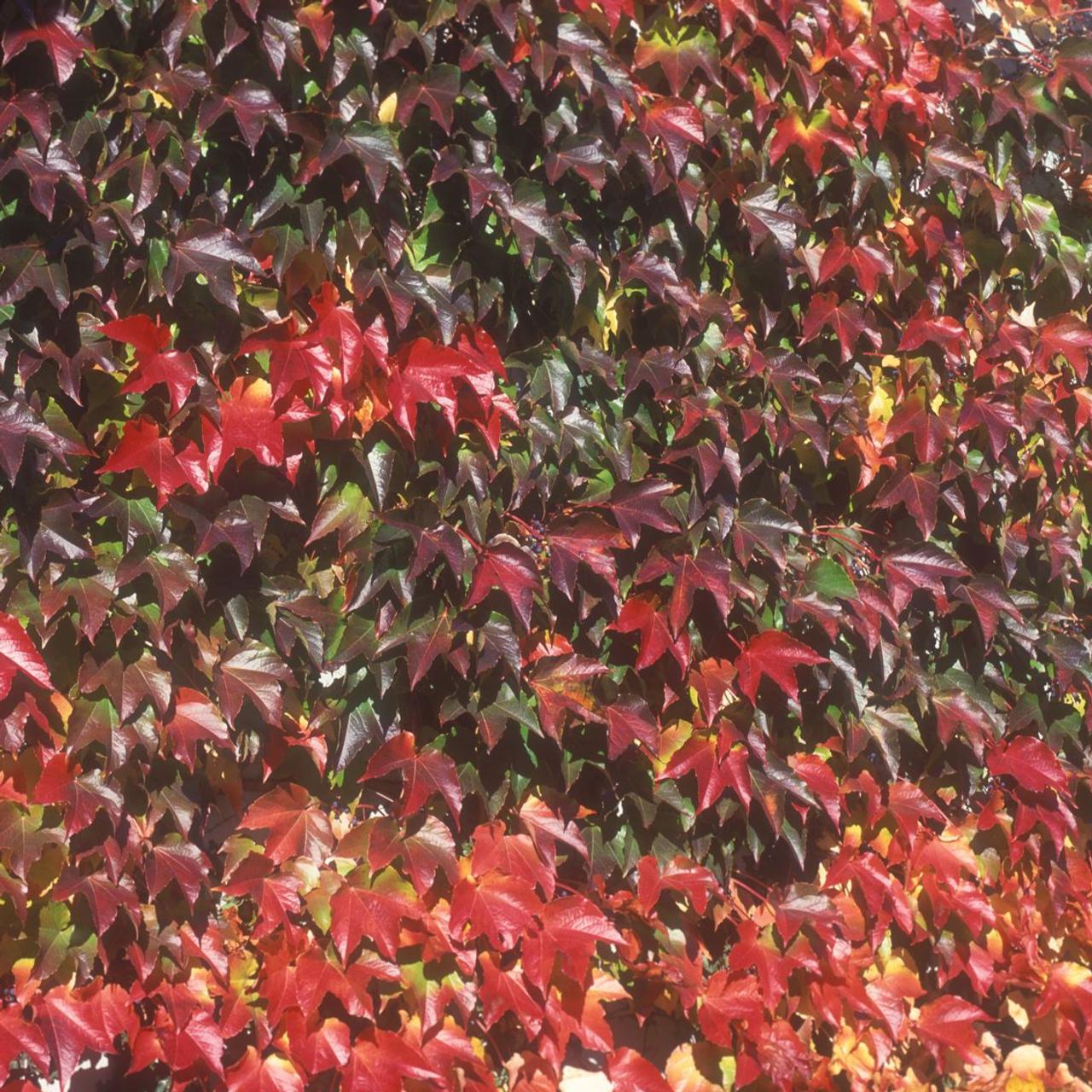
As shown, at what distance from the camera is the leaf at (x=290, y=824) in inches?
94.2

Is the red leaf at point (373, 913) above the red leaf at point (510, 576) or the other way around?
the other way around

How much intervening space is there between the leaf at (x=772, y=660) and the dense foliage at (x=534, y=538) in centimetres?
1

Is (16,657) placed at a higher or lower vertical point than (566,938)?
higher

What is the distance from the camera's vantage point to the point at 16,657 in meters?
2.17

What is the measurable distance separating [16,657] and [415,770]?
79 cm

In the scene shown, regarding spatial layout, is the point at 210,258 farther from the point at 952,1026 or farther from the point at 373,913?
the point at 952,1026

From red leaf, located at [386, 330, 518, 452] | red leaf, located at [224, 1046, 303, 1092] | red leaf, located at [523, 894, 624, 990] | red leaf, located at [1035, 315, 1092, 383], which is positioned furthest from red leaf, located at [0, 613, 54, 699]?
red leaf, located at [1035, 315, 1092, 383]

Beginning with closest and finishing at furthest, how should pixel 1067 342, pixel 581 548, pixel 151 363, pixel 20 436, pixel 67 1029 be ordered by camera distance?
pixel 20 436 → pixel 151 363 → pixel 67 1029 → pixel 581 548 → pixel 1067 342

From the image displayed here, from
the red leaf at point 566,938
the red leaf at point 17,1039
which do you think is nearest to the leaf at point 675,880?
the red leaf at point 566,938

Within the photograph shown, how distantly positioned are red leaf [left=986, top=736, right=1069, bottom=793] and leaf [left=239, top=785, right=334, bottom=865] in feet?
5.41

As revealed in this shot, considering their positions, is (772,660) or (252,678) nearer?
(252,678)

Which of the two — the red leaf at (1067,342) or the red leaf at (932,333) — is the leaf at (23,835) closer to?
the red leaf at (932,333)

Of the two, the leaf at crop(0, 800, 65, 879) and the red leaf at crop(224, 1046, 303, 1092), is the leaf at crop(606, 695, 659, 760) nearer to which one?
the red leaf at crop(224, 1046, 303, 1092)

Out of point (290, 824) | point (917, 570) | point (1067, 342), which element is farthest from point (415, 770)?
point (1067, 342)
